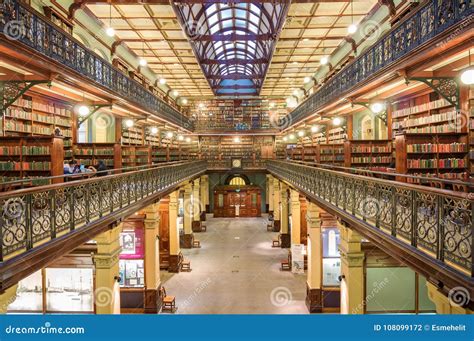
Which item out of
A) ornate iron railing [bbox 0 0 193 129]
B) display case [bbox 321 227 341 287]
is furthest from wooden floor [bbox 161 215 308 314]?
ornate iron railing [bbox 0 0 193 129]

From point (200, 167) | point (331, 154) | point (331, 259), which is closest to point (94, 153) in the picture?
point (331, 259)

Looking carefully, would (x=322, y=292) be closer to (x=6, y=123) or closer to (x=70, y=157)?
(x=70, y=157)

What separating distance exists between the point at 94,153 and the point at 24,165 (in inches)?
136

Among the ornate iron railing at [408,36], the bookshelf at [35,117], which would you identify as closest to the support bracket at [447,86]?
the ornate iron railing at [408,36]

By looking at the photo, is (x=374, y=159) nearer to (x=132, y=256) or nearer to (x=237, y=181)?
(x=132, y=256)

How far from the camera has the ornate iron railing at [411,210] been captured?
9.73 feet

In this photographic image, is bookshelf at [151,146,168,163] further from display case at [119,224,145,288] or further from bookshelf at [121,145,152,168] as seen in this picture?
display case at [119,224,145,288]

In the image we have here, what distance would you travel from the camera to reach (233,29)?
16453mm

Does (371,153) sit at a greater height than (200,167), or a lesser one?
greater

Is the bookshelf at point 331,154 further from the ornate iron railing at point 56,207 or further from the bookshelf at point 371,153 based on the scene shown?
the ornate iron railing at point 56,207

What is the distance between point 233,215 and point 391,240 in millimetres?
21072

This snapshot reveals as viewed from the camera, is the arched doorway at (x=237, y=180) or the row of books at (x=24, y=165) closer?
the row of books at (x=24, y=165)

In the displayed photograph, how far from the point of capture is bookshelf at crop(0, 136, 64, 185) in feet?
21.8

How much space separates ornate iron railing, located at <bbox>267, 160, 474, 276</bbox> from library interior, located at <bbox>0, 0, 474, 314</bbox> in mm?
31
